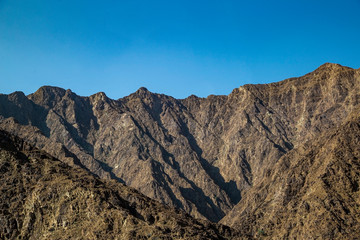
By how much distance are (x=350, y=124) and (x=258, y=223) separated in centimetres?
4626

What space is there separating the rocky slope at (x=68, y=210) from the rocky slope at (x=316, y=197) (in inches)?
1790

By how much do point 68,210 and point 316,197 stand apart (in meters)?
76.2

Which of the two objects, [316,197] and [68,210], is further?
[316,197]

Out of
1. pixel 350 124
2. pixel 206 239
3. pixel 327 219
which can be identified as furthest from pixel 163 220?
pixel 350 124

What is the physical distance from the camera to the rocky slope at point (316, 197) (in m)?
116

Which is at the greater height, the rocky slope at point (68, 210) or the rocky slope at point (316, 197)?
the rocky slope at point (68, 210)

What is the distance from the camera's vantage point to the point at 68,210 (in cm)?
7688

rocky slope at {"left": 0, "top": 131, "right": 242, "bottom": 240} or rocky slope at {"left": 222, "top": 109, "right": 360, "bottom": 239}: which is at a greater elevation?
rocky slope at {"left": 0, "top": 131, "right": 242, "bottom": 240}

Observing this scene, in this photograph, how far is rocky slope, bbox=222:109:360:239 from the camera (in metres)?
116

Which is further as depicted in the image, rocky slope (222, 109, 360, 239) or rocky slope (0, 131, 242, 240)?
rocky slope (222, 109, 360, 239)

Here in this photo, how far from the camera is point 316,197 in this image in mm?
125188

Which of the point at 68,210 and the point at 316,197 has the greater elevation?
the point at 68,210

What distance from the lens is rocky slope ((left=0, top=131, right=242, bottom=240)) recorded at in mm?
73537

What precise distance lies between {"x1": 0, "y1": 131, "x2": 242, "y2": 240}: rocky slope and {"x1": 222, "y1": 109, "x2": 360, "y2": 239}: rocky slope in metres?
45.5
